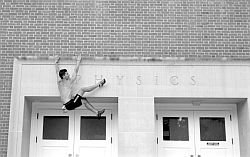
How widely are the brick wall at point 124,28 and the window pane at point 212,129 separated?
1641 mm

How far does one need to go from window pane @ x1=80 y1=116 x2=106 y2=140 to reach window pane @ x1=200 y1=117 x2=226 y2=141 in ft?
8.02

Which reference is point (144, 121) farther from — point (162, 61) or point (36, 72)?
point (36, 72)

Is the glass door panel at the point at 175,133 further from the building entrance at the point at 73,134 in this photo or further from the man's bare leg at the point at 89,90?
the man's bare leg at the point at 89,90

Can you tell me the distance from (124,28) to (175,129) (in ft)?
9.16

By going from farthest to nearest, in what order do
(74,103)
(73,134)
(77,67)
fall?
1. (73,134)
2. (77,67)
3. (74,103)

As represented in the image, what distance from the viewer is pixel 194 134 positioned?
9.70m

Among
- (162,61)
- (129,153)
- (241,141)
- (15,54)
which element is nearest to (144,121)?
(129,153)

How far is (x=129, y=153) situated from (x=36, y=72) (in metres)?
2.89

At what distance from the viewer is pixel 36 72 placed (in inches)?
366

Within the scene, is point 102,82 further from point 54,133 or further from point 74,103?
point 54,133

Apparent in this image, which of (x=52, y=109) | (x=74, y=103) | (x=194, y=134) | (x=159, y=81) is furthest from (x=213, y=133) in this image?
(x=52, y=109)

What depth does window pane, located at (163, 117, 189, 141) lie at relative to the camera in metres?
9.69

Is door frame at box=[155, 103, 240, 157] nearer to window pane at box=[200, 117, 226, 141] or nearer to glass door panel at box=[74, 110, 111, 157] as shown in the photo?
window pane at box=[200, 117, 226, 141]

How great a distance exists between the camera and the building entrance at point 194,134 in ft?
31.5
